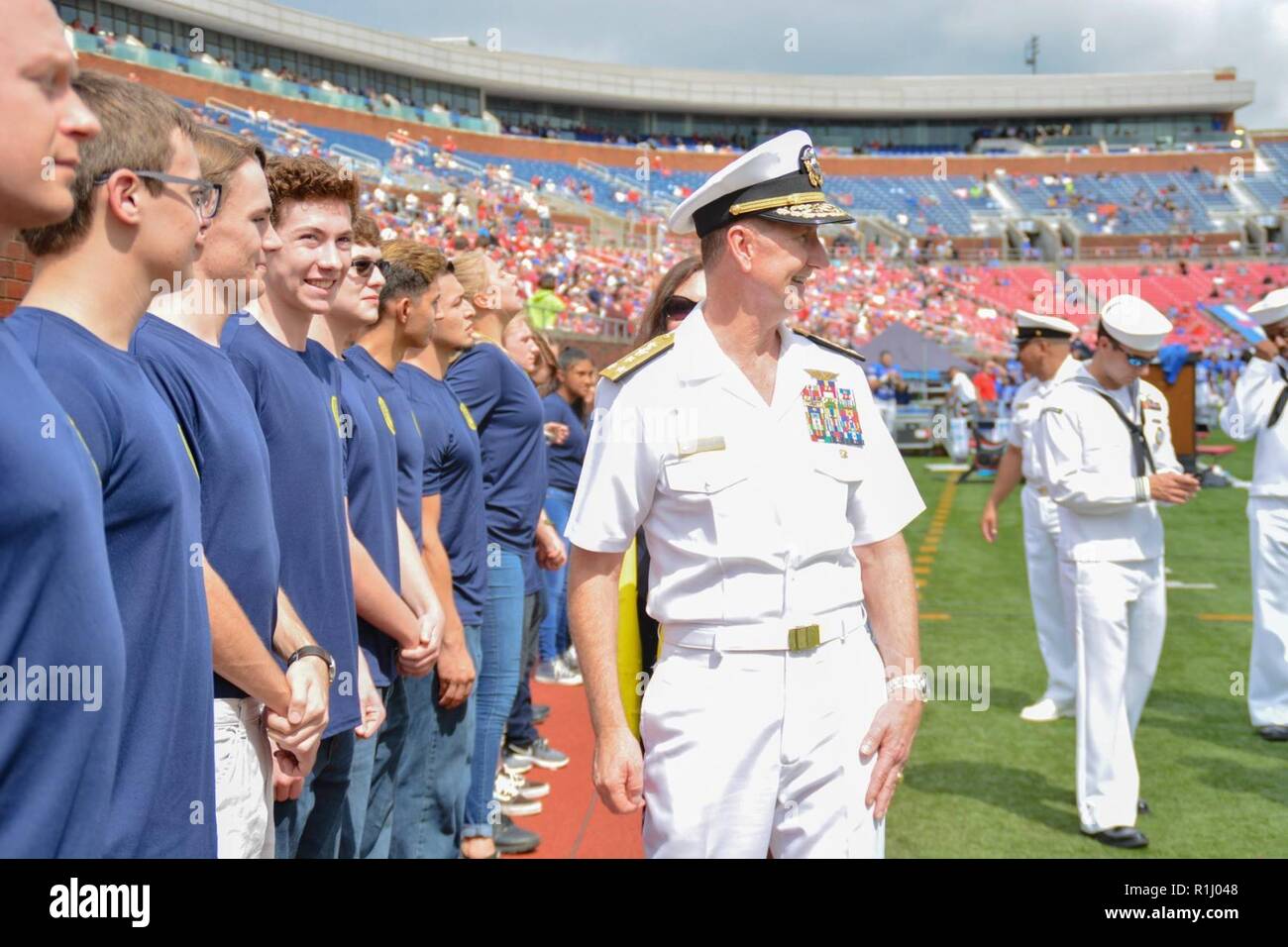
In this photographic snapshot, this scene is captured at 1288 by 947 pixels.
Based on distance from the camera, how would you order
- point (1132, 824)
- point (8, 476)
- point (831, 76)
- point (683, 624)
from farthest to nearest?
point (831, 76)
point (1132, 824)
point (683, 624)
point (8, 476)

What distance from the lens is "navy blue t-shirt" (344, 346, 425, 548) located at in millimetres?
3686

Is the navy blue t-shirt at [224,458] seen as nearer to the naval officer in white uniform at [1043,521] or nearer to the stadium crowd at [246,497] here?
the stadium crowd at [246,497]

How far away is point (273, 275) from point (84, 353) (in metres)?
1.25

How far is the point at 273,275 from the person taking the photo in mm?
2932

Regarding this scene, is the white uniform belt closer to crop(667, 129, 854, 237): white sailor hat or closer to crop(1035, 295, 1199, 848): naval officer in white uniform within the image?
crop(667, 129, 854, 237): white sailor hat

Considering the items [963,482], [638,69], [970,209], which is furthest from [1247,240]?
[963,482]

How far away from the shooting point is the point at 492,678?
4613 mm

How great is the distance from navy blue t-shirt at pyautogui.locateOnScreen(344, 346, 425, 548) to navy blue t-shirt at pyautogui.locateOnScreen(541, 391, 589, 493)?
365 centimetres

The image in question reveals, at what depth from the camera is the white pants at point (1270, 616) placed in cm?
657

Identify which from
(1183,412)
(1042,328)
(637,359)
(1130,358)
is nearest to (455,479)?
(637,359)

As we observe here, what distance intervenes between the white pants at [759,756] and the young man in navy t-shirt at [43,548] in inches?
52.2

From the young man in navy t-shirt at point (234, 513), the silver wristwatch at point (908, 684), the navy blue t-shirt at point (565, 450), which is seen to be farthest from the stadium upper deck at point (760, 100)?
the silver wristwatch at point (908, 684)

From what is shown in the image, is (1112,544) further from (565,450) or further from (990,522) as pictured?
(565,450)
